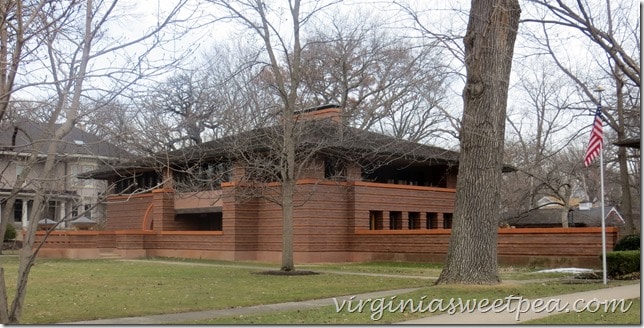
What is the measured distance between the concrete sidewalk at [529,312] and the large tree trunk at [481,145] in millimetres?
2481

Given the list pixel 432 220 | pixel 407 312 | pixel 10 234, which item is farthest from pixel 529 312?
pixel 10 234

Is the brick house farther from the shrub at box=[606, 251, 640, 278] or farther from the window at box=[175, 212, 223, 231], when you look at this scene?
the shrub at box=[606, 251, 640, 278]

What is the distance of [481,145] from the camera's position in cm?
1820

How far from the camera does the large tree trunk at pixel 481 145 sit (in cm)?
1781

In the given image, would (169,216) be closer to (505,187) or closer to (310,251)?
(310,251)

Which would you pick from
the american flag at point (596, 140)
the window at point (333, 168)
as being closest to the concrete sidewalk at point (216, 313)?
the american flag at point (596, 140)

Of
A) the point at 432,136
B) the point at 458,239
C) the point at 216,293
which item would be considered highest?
the point at 432,136

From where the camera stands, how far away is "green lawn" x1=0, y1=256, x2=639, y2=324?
1376 centimetres

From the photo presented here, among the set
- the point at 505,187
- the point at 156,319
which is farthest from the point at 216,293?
the point at 505,187

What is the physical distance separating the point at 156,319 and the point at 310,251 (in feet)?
67.5

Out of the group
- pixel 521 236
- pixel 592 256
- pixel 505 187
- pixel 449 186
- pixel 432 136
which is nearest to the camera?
pixel 592 256

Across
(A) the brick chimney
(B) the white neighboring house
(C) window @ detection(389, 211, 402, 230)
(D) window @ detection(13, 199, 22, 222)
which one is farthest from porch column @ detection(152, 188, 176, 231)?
(D) window @ detection(13, 199, 22, 222)

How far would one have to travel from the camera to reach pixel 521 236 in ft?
96.5

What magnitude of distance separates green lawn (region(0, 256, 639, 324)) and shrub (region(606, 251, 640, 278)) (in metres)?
2.54
